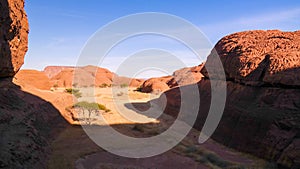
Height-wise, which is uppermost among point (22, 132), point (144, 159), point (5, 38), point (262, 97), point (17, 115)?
point (5, 38)

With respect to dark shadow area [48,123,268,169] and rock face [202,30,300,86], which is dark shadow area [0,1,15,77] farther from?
rock face [202,30,300,86]

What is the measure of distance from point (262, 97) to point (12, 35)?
1328 cm

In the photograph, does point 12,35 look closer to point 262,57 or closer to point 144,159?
point 144,159

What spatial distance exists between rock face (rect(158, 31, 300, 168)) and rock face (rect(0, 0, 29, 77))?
1252cm

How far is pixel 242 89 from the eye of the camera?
48.3 ft

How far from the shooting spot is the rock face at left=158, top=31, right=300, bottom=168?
10.7 meters

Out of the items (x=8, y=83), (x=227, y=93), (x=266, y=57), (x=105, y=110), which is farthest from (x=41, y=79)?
(x=266, y=57)

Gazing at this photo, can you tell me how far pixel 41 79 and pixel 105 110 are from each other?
14.7 m

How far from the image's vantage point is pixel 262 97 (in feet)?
41.8

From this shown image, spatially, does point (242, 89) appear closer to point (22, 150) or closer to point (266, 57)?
point (266, 57)

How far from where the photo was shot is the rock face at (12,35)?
975cm

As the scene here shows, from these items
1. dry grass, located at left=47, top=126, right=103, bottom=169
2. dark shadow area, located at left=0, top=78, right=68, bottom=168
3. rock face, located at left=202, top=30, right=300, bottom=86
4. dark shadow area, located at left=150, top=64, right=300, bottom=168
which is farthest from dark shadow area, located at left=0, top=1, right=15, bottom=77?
rock face, located at left=202, top=30, right=300, bottom=86

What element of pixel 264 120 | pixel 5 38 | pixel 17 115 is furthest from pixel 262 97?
pixel 5 38

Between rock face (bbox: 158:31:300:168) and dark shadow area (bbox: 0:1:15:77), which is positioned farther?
rock face (bbox: 158:31:300:168)
